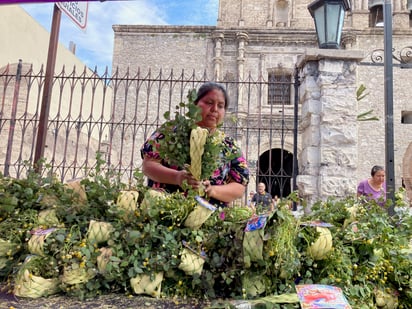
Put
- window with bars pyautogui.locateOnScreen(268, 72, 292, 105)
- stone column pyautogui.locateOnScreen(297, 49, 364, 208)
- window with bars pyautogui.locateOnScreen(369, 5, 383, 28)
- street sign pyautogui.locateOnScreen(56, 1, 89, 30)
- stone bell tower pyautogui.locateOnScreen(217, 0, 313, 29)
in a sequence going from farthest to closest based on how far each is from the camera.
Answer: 1. window with bars pyautogui.locateOnScreen(369, 5, 383, 28)
2. stone bell tower pyautogui.locateOnScreen(217, 0, 313, 29)
3. window with bars pyautogui.locateOnScreen(268, 72, 292, 105)
4. stone column pyautogui.locateOnScreen(297, 49, 364, 208)
5. street sign pyautogui.locateOnScreen(56, 1, 89, 30)

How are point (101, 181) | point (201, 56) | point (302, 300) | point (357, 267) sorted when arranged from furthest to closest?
point (201, 56), point (101, 181), point (357, 267), point (302, 300)

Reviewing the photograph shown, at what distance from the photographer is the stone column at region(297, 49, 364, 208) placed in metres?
4.67

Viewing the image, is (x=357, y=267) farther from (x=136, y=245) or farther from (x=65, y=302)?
(x=65, y=302)

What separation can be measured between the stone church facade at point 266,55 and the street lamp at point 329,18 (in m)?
7.01

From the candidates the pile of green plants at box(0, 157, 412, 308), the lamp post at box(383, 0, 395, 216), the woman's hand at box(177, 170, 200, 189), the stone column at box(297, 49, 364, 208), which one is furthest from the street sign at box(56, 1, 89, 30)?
the lamp post at box(383, 0, 395, 216)

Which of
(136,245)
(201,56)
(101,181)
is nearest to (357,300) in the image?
(136,245)

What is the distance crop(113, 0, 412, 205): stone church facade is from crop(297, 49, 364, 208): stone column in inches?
275

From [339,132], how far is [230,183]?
3399 millimetres

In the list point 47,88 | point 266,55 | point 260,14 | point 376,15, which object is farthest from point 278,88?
point 47,88

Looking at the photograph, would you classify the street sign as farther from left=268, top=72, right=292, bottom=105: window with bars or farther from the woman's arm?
left=268, top=72, right=292, bottom=105: window with bars

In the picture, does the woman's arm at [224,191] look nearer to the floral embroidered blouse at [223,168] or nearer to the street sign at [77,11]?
the floral embroidered blouse at [223,168]

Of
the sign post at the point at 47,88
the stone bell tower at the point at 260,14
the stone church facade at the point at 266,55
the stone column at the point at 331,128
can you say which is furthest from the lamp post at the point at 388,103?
the stone bell tower at the point at 260,14

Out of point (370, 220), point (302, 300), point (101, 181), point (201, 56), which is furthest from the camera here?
point (201, 56)

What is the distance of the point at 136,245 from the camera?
1.44 meters
